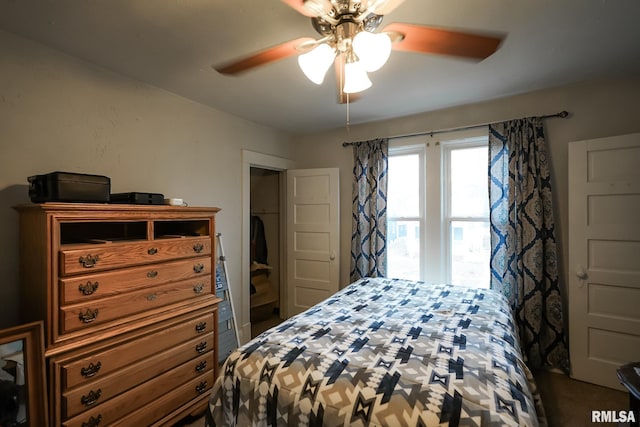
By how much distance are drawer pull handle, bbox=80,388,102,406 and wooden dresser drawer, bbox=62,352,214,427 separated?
4cm

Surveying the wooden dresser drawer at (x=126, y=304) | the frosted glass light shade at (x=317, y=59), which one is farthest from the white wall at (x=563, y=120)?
the wooden dresser drawer at (x=126, y=304)

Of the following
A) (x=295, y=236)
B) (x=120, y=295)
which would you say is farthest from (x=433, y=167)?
(x=120, y=295)

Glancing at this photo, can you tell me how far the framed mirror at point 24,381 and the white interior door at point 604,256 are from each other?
140 inches

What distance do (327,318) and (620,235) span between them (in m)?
2.35

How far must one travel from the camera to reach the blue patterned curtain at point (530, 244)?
8.32 feet

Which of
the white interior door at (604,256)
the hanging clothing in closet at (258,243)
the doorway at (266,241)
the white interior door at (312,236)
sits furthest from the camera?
the hanging clothing in closet at (258,243)

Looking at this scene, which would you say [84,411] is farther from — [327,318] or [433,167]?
[433,167]

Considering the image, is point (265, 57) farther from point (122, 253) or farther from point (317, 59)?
point (122, 253)

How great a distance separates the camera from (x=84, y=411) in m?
1.50

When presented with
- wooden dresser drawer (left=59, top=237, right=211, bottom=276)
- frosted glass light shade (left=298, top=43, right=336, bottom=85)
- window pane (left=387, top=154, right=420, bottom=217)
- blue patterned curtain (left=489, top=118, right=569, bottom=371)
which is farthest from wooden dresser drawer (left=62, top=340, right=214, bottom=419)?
blue patterned curtain (left=489, top=118, right=569, bottom=371)

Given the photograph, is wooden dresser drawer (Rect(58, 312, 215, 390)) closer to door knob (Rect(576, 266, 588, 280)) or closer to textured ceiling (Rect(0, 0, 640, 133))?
textured ceiling (Rect(0, 0, 640, 133))

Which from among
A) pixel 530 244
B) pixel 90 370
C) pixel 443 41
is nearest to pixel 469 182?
pixel 530 244

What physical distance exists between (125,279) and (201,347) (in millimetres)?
770

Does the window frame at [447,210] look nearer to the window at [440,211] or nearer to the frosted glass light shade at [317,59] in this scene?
the window at [440,211]
